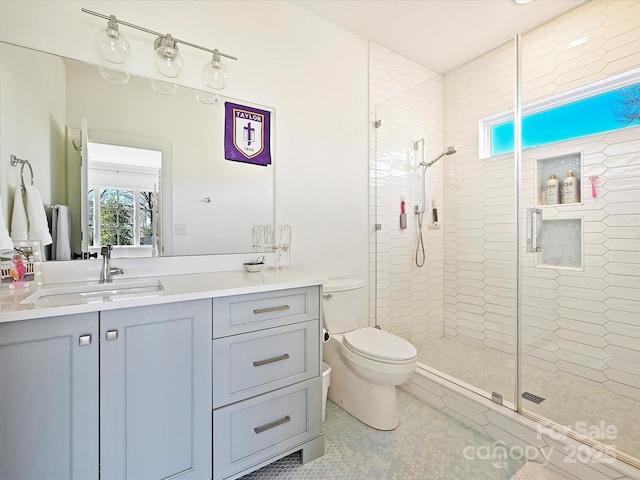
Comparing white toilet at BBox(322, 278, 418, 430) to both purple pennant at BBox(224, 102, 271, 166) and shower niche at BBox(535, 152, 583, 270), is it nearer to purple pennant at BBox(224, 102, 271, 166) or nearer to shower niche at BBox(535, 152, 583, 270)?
purple pennant at BBox(224, 102, 271, 166)

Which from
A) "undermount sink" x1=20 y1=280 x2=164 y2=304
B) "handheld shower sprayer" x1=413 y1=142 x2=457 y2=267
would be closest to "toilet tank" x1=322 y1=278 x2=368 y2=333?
"handheld shower sprayer" x1=413 y1=142 x2=457 y2=267

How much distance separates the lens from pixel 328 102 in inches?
86.7

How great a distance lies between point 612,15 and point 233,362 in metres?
3.07

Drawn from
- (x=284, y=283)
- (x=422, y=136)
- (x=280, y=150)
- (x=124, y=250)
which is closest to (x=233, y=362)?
(x=284, y=283)

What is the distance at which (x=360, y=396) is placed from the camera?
1.81 m

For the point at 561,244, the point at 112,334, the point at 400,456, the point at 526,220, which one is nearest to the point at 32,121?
the point at 112,334

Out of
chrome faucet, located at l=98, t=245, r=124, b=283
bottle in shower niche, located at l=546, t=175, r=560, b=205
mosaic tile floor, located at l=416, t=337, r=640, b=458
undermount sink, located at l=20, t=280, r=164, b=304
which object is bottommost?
mosaic tile floor, located at l=416, t=337, r=640, b=458

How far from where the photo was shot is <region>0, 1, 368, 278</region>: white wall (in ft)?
4.74

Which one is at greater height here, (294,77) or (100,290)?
(294,77)

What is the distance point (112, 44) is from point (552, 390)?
128 inches

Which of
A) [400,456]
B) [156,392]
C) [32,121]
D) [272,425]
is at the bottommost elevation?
[400,456]

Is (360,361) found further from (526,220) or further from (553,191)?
(553,191)

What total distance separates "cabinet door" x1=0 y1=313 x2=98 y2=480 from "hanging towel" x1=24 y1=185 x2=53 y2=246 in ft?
2.06

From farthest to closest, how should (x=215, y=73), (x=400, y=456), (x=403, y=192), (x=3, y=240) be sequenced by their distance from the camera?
(x=403, y=192), (x=215, y=73), (x=400, y=456), (x=3, y=240)
